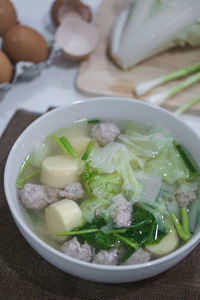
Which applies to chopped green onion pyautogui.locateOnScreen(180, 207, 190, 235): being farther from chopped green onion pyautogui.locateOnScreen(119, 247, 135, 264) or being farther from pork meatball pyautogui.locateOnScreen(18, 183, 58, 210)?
pork meatball pyautogui.locateOnScreen(18, 183, 58, 210)

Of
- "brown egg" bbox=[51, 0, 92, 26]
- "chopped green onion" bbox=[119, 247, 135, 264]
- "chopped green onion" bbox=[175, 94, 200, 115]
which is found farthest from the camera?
"brown egg" bbox=[51, 0, 92, 26]

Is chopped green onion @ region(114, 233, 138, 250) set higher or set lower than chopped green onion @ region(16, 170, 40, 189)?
higher

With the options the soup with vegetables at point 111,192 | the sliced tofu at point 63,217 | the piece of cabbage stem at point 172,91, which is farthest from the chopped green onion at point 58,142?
the piece of cabbage stem at point 172,91

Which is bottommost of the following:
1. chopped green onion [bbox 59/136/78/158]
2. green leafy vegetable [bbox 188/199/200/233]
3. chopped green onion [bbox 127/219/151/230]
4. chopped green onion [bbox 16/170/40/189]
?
chopped green onion [bbox 16/170/40/189]

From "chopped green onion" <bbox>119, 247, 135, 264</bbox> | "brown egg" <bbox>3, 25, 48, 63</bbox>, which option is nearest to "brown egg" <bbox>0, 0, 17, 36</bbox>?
"brown egg" <bbox>3, 25, 48, 63</bbox>

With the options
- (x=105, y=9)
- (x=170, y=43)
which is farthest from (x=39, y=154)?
(x=105, y=9)

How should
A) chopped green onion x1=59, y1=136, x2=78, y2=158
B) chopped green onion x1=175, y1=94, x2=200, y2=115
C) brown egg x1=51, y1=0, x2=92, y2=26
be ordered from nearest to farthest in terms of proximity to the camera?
chopped green onion x1=59, y1=136, x2=78, y2=158 → chopped green onion x1=175, y1=94, x2=200, y2=115 → brown egg x1=51, y1=0, x2=92, y2=26
